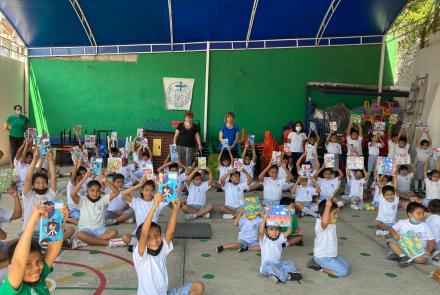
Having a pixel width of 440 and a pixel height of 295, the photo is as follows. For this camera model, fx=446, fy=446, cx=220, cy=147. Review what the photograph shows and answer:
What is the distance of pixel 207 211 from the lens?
711 cm

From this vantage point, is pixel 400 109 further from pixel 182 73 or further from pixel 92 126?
pixel 92 126

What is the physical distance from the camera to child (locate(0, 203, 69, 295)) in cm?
250

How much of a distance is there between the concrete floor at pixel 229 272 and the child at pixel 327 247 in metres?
0.11

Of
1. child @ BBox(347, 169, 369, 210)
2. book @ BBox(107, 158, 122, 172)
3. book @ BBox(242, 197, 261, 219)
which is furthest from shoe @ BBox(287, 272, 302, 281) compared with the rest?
child @ BBox(347, 169, 369, 210)

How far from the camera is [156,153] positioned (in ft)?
37.6

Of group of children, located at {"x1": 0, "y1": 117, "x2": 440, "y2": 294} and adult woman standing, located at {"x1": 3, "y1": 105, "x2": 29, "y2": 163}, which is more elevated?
adult woman standing, located at {"x1": 3, "y1": 105, "x2": 29, "y2": 163}

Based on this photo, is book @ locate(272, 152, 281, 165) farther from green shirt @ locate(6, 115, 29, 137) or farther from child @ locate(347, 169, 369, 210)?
green shirt @ locate(6, 115, 29, 137)

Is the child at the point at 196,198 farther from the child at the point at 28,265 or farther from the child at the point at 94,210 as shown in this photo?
the child at the point at 28,265

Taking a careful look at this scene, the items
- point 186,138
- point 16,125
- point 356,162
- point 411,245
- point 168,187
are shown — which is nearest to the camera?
point 168,187

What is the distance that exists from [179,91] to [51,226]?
9354 mm

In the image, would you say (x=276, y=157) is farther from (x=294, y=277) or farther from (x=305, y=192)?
(x=294, y=277)

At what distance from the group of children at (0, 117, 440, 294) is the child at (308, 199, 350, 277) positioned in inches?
0.4

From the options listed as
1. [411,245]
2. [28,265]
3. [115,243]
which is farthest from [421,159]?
[28,265]

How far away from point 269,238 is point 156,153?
7.11 metres
